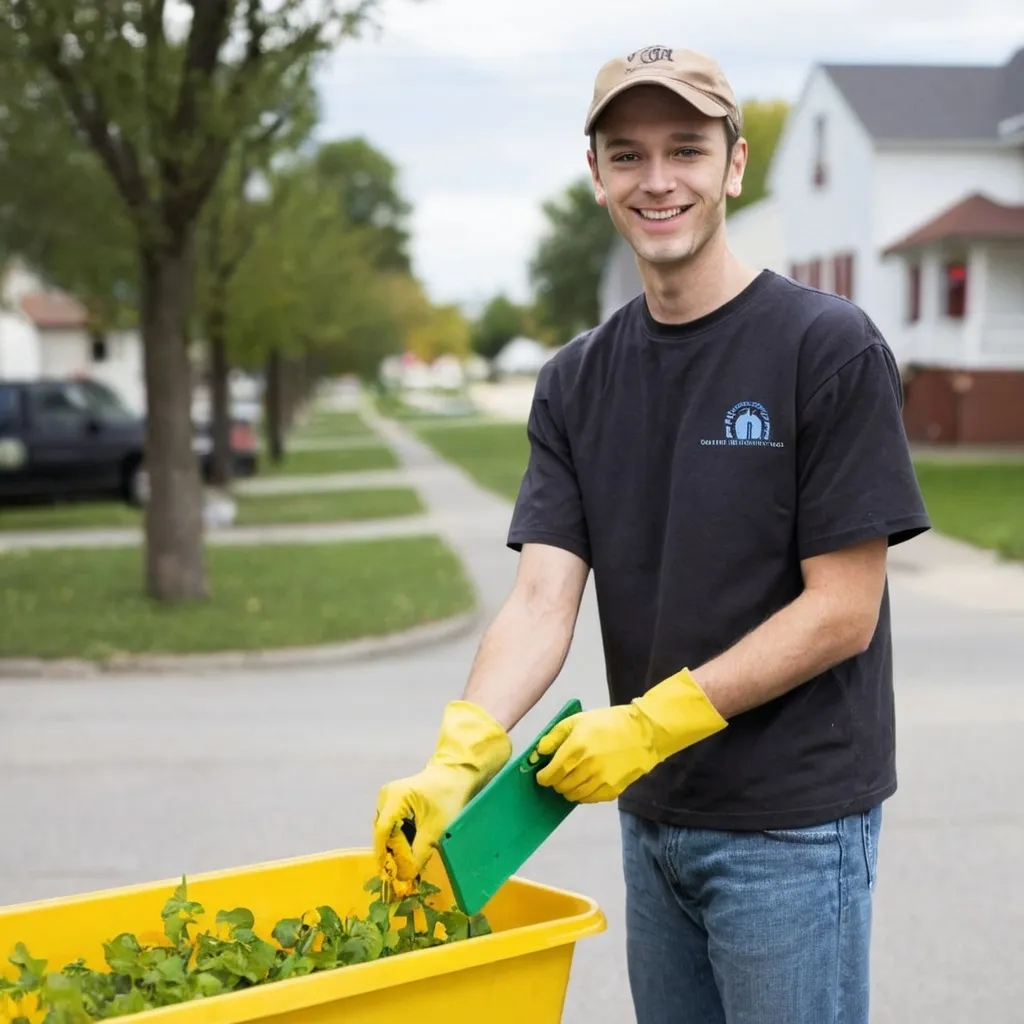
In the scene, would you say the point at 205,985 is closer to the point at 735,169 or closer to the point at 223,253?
the point at 735,169

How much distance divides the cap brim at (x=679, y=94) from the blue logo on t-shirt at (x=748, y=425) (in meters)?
0.45

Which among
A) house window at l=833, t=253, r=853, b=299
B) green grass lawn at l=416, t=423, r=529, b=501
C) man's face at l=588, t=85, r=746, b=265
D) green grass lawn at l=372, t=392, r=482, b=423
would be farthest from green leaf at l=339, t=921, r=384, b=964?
green grass lawn at l=372, t=392, r=482, b=423

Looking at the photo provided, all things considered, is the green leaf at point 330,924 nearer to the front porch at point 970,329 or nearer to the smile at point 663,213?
the smile at point 663,213

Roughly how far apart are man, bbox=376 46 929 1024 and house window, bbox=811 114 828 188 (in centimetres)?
3629

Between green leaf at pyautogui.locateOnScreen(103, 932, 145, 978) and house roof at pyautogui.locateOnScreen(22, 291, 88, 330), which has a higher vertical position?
house roof at pyautogui.locateOnScreen(22, 291, 88, 330)

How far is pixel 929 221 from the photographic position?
34.4 meters

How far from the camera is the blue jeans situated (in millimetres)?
2676

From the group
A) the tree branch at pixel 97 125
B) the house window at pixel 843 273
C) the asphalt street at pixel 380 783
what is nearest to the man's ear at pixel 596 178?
the asphalt street at pixel 380 783

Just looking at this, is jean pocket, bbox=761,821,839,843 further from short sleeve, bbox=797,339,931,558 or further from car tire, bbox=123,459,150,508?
car tire, bbox=123,459,150,508

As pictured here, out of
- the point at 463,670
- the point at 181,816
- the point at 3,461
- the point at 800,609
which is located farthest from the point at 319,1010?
the point at 3,461

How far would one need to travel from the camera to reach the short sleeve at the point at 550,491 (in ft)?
9.70

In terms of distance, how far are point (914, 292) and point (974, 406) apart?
4.00 metres

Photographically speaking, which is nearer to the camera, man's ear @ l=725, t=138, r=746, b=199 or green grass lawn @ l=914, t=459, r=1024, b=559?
man's ear @ l=725, t=138, r=746, b=199

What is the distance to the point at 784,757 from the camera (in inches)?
107
